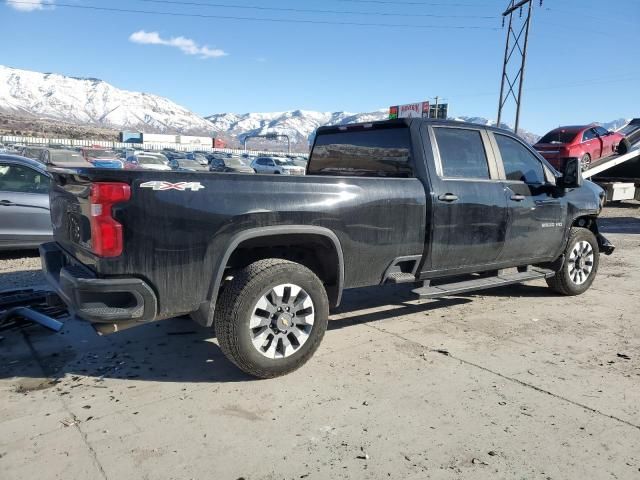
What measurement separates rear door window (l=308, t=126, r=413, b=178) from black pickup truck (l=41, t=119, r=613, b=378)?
0.02m

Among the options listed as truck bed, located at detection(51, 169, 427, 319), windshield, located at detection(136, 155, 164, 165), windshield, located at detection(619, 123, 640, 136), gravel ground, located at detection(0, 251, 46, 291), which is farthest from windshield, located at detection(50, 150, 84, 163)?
windshield, located at detection(619, 123, 640, 136)

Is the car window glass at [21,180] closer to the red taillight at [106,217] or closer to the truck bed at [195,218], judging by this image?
the truck bed at [195,218]

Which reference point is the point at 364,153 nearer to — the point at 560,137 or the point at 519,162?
the point at 519,162

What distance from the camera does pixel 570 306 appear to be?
5.75m

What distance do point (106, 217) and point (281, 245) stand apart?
129 centimetres

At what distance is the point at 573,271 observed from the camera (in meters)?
6.08

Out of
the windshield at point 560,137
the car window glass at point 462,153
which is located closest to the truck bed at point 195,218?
the car window glass at point 462,153

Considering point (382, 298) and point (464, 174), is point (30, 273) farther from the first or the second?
point (464, 174)

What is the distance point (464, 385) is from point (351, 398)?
0.84 metres

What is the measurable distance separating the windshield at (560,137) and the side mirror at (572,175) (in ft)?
32.6

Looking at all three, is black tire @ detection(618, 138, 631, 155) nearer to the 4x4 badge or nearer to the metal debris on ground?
the 4x4 badge

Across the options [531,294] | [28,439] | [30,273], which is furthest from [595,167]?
[28,439]

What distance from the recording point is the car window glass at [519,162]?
521 centimetres

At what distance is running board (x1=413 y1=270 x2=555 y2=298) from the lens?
4562 mm
